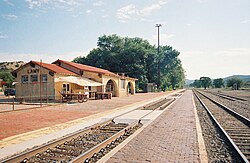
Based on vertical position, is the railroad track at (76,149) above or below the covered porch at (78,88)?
below

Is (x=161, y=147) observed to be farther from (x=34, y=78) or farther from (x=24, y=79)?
(x=24, y=79)

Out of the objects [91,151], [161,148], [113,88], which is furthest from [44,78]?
[161,148]

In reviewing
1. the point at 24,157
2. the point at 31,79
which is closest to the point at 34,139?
the point at 24,157

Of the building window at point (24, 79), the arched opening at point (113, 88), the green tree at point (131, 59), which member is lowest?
the arched opening at point (113, 88)

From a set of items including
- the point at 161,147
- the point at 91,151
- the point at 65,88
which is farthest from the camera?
the point at 65,88

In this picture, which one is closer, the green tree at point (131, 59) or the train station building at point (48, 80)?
the train station building at point (48, 80)

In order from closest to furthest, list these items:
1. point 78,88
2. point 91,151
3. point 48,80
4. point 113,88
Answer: point 91,151
point 48,80
point 78,88
point 113,88

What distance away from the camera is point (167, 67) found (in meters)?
67.5

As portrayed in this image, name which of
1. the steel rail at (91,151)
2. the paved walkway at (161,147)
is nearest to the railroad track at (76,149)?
the steel rail at (91,151)

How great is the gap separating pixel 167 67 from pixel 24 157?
63.3 meters

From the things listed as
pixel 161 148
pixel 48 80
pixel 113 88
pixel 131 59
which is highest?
pixel 131 59

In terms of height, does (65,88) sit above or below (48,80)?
below

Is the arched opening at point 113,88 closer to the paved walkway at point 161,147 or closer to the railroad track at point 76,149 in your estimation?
the railroad track at point 76,149

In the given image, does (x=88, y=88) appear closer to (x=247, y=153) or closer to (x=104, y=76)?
(x=104, y=76)
